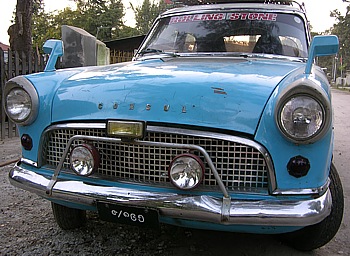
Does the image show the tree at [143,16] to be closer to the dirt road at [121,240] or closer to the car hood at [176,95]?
the dirt road at [121,240]

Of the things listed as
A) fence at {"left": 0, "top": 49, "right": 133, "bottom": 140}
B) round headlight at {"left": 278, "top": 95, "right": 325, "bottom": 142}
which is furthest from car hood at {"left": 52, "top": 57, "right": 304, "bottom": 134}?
fence at {"left": 0, "top": 49, "right": 133, "bottom": 140}

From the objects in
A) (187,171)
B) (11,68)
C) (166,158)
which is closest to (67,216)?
(166,158)

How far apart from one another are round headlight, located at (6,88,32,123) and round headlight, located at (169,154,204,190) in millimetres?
1088

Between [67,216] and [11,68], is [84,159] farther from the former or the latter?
[11,68]

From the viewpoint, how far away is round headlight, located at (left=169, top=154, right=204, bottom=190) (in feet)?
6.62

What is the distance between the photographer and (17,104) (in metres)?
2.50

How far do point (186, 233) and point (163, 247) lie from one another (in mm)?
302

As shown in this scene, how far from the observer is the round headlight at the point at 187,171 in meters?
2.02

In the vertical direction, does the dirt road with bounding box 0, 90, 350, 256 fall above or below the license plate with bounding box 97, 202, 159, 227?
below

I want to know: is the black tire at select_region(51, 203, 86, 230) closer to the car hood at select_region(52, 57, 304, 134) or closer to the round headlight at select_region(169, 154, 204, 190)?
the car hood at select_region(52, 57, 304, 134)

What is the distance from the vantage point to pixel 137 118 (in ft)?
6.88

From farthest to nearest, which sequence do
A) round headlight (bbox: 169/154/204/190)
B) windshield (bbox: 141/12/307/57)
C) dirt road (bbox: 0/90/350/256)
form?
windshield (bbox: 141/12/307/57) → dirt road (bbox: 0/90/350/256) → round headlight (bbox: 169/154/204/190)

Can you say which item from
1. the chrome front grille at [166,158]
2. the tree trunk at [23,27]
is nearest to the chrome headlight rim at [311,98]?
the chrome front grille at [166,158]

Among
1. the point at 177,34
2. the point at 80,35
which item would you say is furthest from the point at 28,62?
the point at 177,34
